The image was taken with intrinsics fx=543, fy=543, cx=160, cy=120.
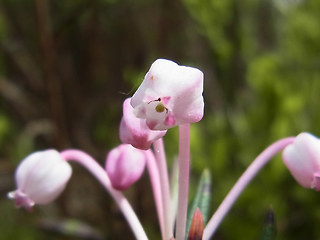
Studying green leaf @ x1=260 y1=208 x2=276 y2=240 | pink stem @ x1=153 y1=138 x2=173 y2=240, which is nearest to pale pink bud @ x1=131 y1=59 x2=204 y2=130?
pink stem @ x1=153 y1=138 x2=173 y2=240

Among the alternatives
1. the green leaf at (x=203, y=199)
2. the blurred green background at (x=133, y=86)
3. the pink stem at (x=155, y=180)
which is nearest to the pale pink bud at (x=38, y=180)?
the pink stem at (x=155, y=180)

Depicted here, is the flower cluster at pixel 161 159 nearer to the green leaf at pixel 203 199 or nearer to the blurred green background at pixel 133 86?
the green leaf at pixel 203 199

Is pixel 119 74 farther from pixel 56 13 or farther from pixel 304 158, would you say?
pixel 304 158

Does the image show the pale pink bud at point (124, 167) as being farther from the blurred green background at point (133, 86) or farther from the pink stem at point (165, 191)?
the blurred green background at point (133, 86)

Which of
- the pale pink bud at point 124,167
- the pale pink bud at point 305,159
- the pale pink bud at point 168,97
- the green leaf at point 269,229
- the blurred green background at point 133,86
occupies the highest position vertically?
the blurred green background at point 133,86

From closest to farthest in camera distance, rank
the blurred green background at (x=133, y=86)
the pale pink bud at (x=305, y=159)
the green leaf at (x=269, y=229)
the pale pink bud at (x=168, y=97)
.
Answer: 1. the pale pink bud at (x=168, y=97)
2. the pale pink bud at (x=305, y=159)
3. the green leaf at (x=269, y=229)
4. the blurred green background at (x=133, y=86)

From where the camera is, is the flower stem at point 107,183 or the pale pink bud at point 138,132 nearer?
the pale pink bud at point 138,132

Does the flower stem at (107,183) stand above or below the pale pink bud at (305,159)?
above

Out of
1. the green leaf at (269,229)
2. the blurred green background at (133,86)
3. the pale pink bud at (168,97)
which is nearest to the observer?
the pale pink bud at (168,97)
